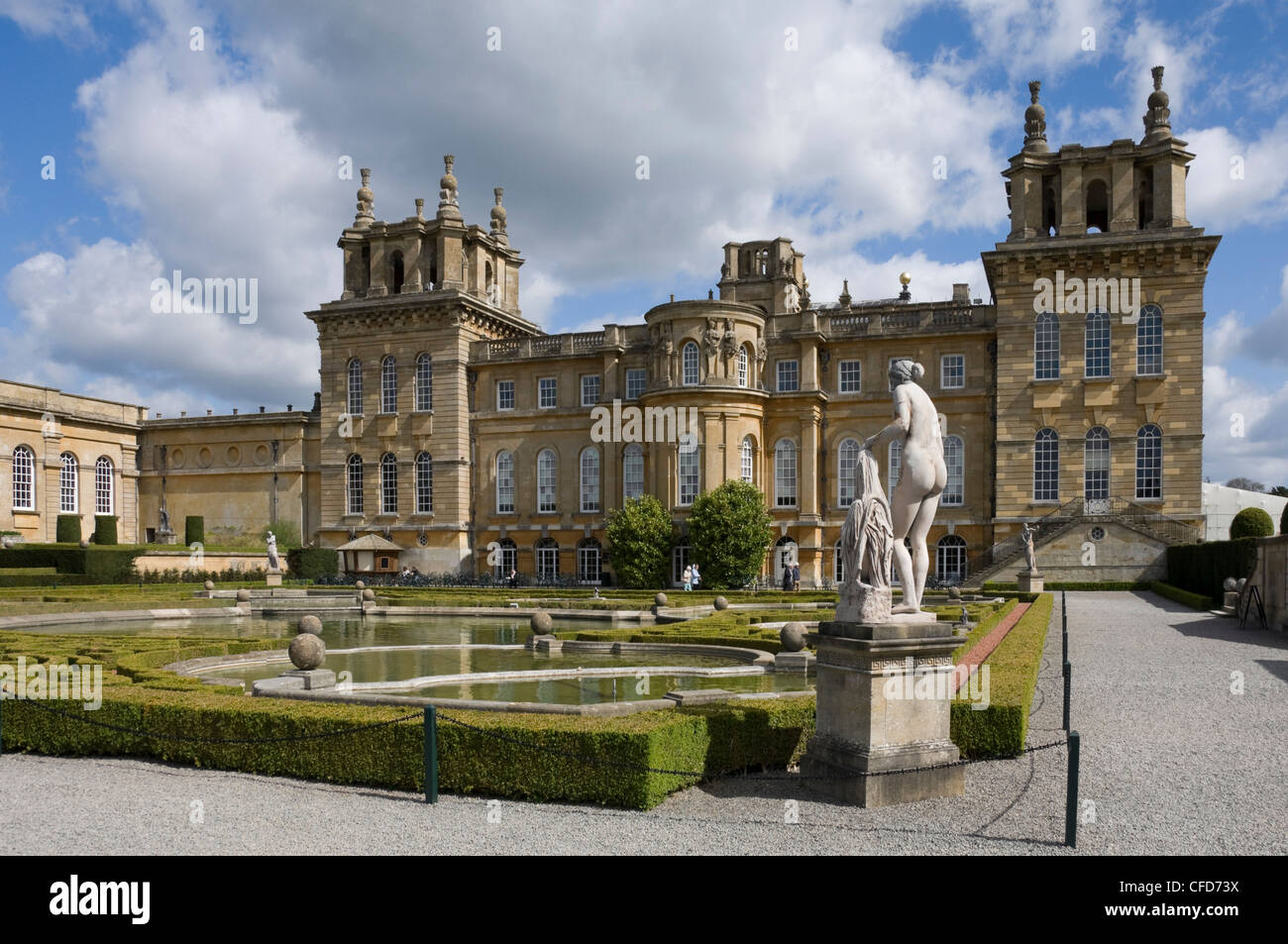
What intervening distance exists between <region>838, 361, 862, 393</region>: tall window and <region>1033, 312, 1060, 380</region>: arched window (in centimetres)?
704

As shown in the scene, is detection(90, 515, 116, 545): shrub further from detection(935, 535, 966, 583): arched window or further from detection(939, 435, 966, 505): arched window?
detection(939, 435, 966, 505): arched window

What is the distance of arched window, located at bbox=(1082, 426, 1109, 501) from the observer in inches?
1438

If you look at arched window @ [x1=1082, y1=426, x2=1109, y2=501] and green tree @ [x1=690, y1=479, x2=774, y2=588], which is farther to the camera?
arched window @ [x1=1082, y1=426, x2=1109, y2=501]

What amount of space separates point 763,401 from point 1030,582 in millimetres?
13667

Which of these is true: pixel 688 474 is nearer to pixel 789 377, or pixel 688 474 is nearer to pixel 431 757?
pixel 789 377

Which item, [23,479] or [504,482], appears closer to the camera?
[504,482]

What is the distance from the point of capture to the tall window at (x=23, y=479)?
152 feet

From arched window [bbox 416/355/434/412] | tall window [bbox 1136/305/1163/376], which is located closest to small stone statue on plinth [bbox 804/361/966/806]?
tall window [bbox 1136/305/1163/376]

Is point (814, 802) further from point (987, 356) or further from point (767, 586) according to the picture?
point (987, 356)

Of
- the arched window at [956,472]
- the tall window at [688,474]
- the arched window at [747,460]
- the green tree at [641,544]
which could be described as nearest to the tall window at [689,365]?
the tall window at [688,474]

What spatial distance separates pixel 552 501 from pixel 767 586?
11.2m

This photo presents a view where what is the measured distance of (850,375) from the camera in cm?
4094

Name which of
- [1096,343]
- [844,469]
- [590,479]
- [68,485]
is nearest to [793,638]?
[844,469]

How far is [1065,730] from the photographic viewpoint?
35.6 ft
